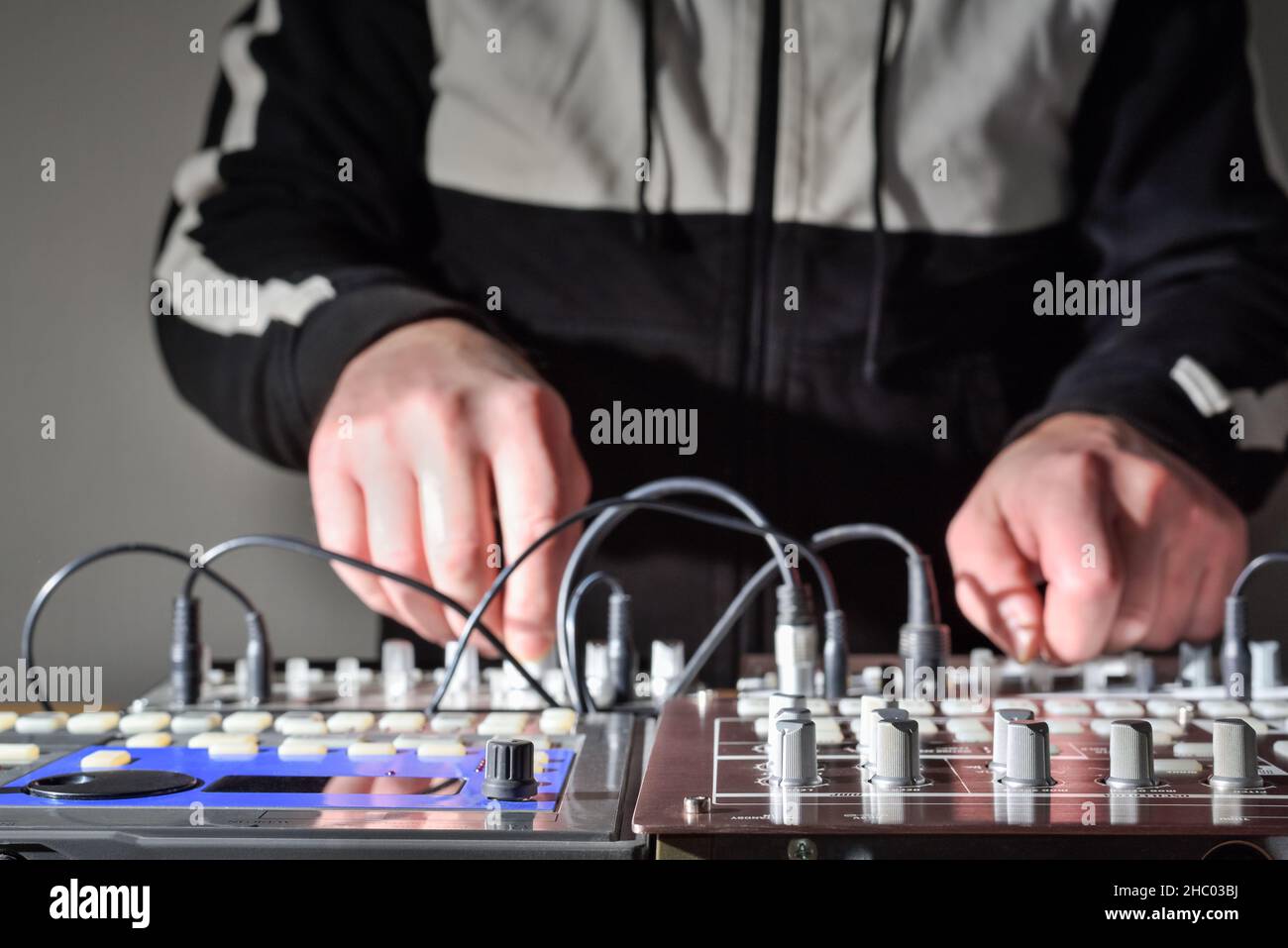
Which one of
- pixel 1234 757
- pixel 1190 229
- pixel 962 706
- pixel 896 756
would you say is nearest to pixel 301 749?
pixel 896 756

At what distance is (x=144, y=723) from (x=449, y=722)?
0.85ft

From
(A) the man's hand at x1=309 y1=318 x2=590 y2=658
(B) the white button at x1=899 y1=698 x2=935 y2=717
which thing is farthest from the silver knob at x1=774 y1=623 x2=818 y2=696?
(A) the man's hand at x1=309 y1=318 x2=590 y2=658

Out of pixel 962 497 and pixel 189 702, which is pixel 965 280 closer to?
pixel 962 497

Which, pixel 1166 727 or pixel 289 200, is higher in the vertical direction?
pixel 289 200

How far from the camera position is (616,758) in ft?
3.34

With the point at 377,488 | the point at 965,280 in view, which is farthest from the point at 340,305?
the point at 965,280

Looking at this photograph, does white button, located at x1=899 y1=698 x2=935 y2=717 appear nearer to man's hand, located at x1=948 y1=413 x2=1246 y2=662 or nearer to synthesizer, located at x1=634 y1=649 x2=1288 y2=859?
synthesizer, located at x1=634 y1=649 x2=1288 y2=859

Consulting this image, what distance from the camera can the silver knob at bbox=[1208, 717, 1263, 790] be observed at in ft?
2.79

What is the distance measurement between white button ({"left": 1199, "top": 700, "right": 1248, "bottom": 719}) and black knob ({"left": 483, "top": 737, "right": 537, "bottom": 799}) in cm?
63

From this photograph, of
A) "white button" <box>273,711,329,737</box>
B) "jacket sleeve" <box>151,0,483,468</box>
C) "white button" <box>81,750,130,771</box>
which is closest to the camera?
"white button" <box>81,750,130,771</box>

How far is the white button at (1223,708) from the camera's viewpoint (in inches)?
45.1

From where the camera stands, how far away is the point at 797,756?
0.86 meters

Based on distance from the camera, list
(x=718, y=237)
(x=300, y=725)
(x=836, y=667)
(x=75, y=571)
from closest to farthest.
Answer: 1. (x=300, y=725)
2. (x=836, y=667)
3. (x=75, y=571)
4. (x=718, y=237)

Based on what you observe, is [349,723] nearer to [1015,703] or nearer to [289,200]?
[1015,703]
